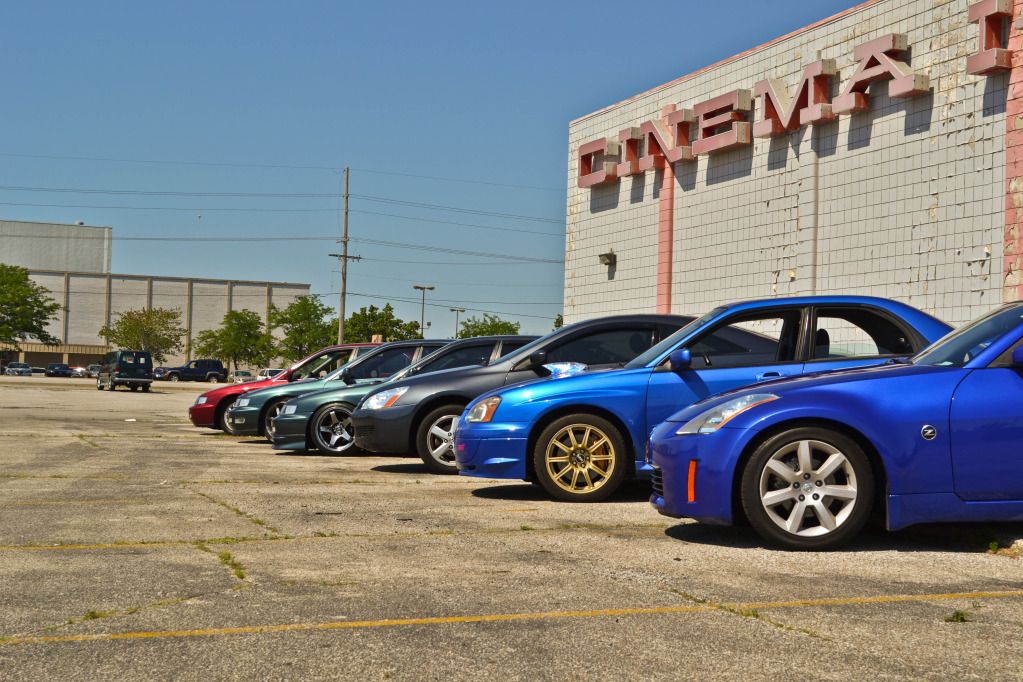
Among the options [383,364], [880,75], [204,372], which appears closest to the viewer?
[383,364]

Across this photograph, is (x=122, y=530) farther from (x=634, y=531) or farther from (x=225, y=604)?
(x=634, y=531)

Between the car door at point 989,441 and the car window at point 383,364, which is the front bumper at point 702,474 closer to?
the car door at point 989,441

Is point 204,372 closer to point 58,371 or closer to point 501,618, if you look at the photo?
point 58,371

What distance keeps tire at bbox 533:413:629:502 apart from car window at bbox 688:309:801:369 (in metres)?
0.93

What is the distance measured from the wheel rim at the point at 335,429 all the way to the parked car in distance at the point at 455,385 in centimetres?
245

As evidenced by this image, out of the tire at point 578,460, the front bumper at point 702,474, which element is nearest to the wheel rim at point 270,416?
the tire at point 578,460

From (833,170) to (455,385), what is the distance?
10.4 metres

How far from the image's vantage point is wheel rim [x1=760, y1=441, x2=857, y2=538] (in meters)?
6.62

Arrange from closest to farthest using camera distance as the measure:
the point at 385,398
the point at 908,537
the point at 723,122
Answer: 1. the point at 908,537
2. the point at 385,398
3. the point at 723,122

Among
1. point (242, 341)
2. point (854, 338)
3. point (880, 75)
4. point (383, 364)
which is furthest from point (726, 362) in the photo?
point (242, 341)

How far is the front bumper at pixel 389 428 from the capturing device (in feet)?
39.7

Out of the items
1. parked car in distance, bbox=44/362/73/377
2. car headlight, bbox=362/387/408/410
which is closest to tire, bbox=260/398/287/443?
car headlight, bbox=362/387/408/410

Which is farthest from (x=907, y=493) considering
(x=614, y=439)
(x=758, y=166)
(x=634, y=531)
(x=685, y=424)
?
(x=758, y=166)

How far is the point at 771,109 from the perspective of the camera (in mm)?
21109
